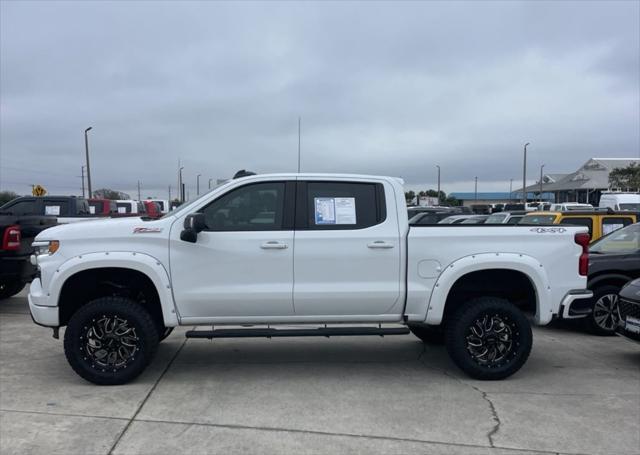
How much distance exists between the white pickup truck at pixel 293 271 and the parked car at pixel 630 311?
2.48ft

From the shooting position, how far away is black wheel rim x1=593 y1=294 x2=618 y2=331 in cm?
744

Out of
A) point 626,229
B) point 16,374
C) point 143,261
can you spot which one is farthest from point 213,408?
point 626,229

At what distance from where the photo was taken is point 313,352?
667 cm

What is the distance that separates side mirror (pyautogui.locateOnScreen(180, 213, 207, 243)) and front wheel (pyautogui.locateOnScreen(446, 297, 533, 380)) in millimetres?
2633

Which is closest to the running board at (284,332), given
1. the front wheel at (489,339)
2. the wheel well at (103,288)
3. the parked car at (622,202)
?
the front wheel at (489,339)

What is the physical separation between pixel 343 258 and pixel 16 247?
553cm

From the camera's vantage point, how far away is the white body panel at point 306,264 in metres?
5.29

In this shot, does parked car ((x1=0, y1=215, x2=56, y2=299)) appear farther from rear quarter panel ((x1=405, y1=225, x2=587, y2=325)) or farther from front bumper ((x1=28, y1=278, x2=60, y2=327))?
rear quarter panel ((x1=405, y1=225, x2=587, y2=325))

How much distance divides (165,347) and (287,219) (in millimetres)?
2598

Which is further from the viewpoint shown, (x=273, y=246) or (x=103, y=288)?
(x=103, y=288)

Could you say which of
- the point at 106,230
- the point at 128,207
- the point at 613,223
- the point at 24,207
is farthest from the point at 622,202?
the point at 106,230

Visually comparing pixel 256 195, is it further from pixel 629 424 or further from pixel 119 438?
pixel 629 424

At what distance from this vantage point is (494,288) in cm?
593

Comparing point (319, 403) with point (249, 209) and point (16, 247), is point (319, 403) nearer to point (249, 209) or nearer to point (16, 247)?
point (249, 209)
